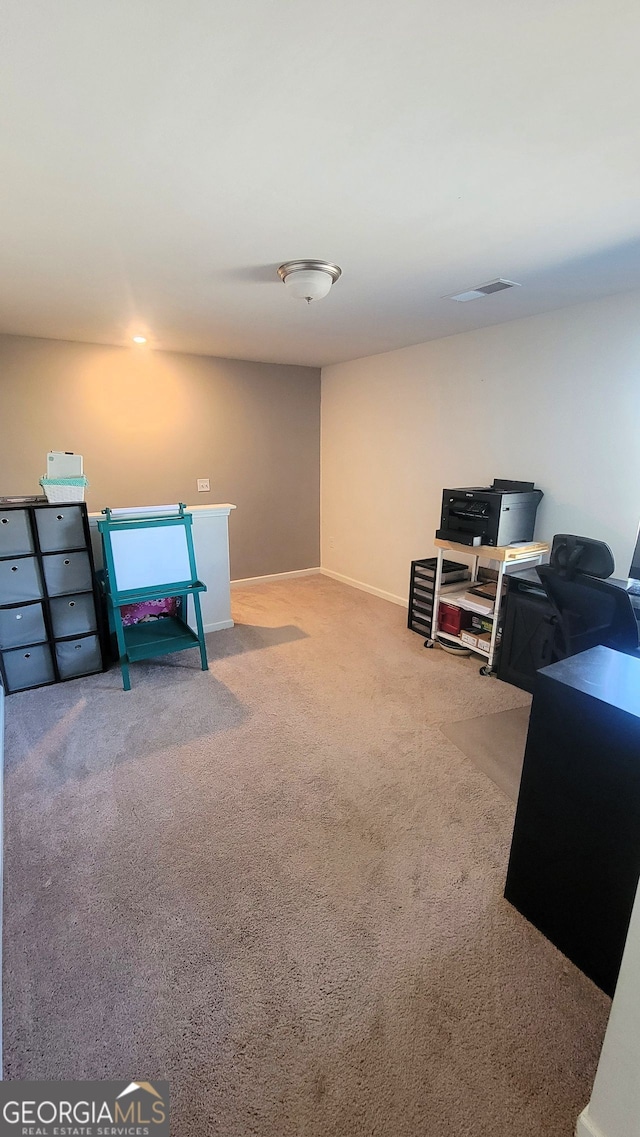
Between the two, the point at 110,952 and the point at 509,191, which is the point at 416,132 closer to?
the point at 509,191

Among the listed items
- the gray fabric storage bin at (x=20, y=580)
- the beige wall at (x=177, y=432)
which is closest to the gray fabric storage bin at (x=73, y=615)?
the gray fabric storage bin at (x=20, y=580)

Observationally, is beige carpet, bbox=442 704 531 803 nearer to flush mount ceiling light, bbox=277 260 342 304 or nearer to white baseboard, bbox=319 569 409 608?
white baseboard, bbox=319 569 409 608

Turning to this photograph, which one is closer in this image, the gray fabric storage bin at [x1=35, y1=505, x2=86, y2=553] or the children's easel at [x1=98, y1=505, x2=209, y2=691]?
the gray fabric storage bin at [x1=35, y1=505, x2=86, y2=553]

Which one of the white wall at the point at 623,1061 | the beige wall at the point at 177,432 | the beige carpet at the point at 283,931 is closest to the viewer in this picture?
the white wall at the point at 623,1061

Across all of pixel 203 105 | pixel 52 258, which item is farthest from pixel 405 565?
pixel 203 105

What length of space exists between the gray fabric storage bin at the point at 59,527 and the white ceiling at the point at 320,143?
1.21 meters

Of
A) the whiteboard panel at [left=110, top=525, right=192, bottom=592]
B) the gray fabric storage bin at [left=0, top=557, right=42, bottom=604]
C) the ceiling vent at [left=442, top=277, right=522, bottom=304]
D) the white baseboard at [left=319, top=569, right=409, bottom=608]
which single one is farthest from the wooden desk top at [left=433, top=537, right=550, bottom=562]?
the gray fabric storage bin at [left=0, top=557, right=42, bottom=604]

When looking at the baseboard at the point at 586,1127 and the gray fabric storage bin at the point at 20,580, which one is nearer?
the baseboard at the point at 586,1127

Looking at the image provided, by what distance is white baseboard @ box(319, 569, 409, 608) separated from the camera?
455 cm

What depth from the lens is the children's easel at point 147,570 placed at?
9.83 feet

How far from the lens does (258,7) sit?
89 cm

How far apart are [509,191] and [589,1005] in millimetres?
2485

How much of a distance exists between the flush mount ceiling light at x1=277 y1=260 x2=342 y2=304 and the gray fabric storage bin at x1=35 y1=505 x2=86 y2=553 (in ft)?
6.06

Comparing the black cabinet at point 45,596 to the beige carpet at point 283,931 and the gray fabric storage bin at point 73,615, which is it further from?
the beige carpet at point 283,931
